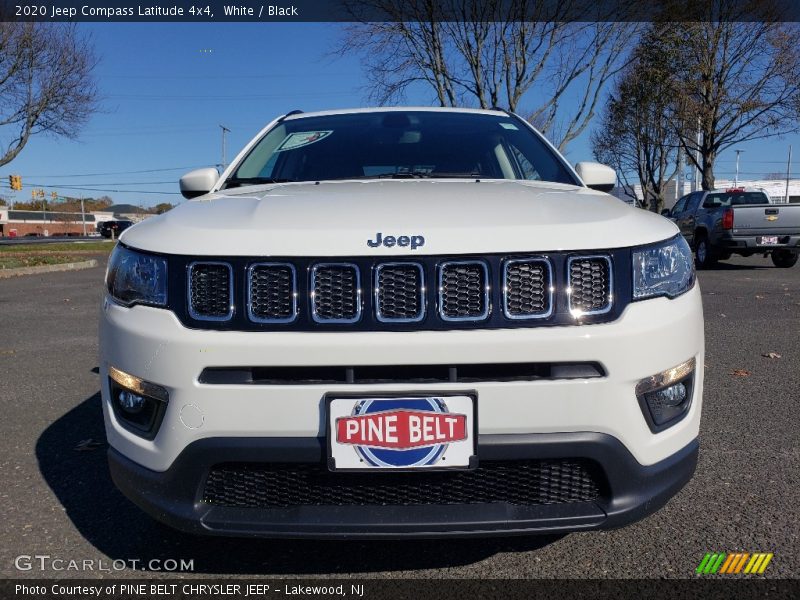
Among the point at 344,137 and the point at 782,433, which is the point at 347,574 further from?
the point at 782,433

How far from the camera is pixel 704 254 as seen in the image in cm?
1447

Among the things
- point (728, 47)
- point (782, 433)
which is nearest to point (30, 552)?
point (782, 433)

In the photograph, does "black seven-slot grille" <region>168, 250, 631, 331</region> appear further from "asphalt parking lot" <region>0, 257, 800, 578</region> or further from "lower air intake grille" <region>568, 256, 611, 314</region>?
"asphalt parking lot" <region>0, 257, 800, 578</region>

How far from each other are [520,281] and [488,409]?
1.16 ft

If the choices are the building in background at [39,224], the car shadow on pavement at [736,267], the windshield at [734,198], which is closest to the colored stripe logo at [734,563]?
the car shadow on pavement at [736,267]

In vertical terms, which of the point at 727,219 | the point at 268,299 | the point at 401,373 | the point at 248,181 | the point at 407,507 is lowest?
the point at 727,219

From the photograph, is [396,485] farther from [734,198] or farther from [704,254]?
[734,198]

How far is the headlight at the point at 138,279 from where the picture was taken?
1896mm

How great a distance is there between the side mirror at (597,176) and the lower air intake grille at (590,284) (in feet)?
4.09

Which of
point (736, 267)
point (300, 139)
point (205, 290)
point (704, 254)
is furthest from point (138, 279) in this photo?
point (736, 267)

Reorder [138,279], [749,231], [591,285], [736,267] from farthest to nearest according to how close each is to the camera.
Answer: [736,267]
[749,231]
[138,279]
[591,285]

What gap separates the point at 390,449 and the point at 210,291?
2.13 feet

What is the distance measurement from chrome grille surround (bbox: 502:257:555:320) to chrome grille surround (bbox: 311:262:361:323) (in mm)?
391

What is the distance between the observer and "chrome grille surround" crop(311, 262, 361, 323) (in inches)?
70.4
